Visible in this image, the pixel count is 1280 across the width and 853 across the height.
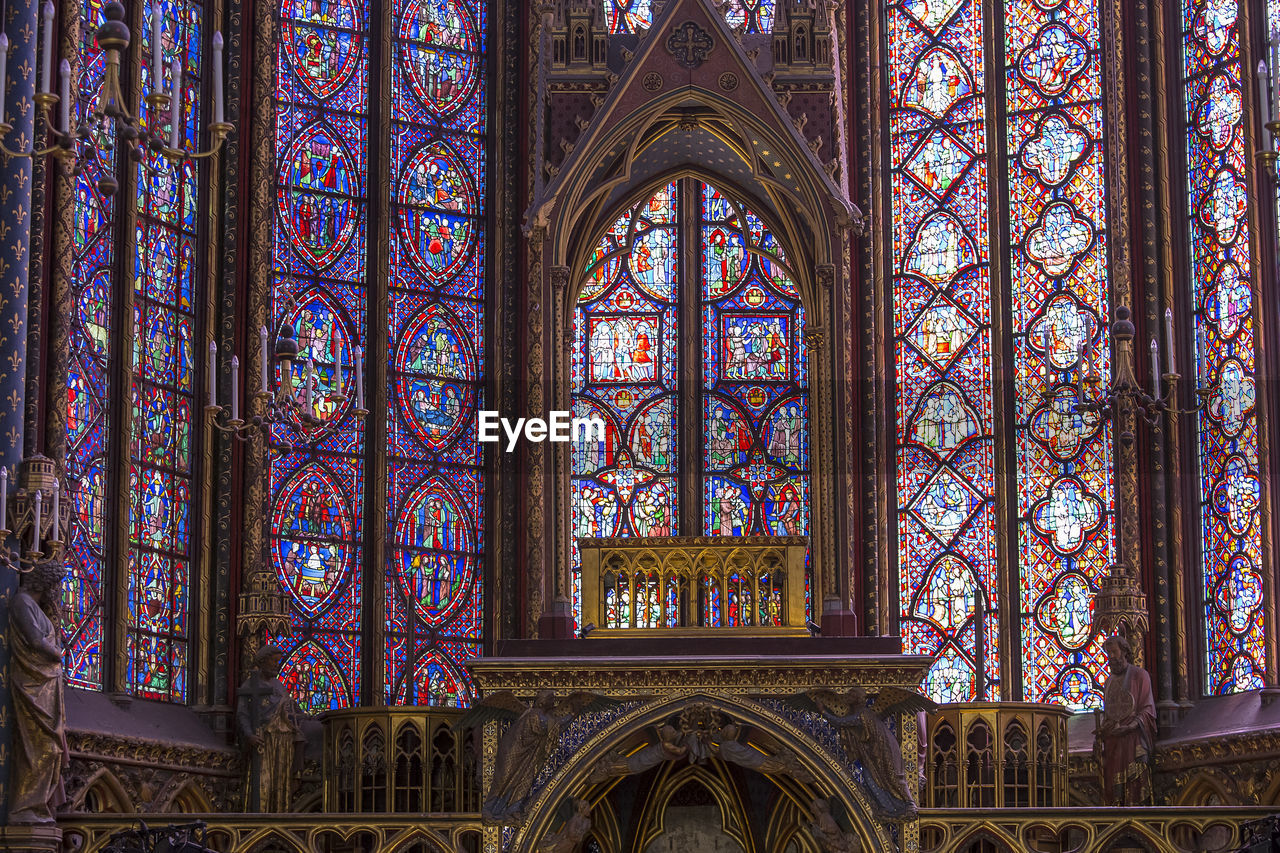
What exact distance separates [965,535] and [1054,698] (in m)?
1.85

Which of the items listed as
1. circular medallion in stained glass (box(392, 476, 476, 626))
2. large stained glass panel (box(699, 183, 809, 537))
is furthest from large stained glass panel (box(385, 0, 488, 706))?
large stained glass panel (box(699, 183, 809, 537))

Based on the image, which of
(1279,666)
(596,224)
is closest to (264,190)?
(596,224)

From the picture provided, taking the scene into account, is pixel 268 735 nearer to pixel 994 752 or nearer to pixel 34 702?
pixel 34 702

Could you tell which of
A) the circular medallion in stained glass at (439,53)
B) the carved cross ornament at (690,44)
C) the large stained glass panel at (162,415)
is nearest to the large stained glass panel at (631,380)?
the circular medallion in stained glass at (439,53)

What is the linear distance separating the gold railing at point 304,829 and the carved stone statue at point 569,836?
0.56 metres

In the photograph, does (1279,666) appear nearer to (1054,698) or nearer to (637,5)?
(1054,698)

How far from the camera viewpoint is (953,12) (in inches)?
862

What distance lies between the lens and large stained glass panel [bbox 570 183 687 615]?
68.5 ft

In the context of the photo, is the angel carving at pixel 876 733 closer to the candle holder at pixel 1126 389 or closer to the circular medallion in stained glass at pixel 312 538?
the candle holder at pixel 1126 389

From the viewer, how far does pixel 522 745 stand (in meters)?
14.6

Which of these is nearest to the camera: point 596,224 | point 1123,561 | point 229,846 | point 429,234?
point 229,846

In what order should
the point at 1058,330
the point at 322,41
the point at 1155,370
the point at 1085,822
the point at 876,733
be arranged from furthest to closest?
the point at 322,41, the point at 1058,330, the point at 1155,370, the point at 1085,822, the point at 876,733

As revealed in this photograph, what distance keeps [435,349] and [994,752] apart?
692 cm

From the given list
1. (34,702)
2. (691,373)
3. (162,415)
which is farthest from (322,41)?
(34,702)
